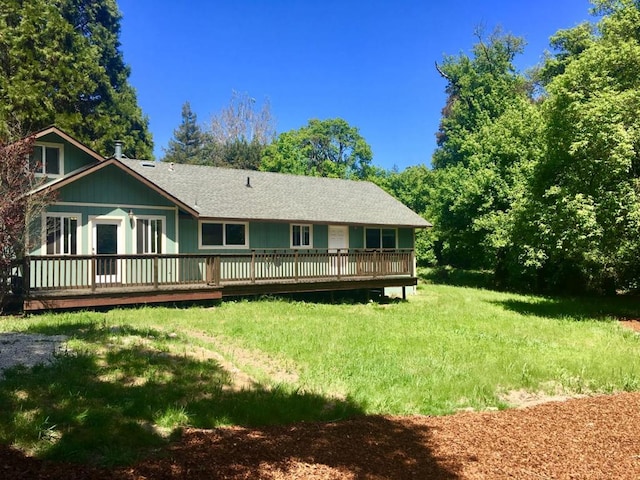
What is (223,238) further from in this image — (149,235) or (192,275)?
(149,235)

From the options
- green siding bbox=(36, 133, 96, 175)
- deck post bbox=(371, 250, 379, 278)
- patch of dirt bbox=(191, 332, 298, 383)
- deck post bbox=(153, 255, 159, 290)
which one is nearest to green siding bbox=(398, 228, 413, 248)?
deck post bbox=(371, 250, 379, 278)

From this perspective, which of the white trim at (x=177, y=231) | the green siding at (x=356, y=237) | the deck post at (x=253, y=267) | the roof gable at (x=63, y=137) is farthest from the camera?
the green siding at (x=356, y=237)

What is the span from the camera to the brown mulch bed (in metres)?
3.67

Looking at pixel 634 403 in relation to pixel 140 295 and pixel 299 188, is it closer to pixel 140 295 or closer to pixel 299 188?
pixel 140 295

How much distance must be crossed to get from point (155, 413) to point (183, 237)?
36.2 ft

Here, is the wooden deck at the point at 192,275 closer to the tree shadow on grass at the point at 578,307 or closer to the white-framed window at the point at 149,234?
the white-framed window at the point at 149,234

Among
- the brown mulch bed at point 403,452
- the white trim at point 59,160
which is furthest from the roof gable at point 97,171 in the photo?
the brown mulch bed at point 403,452

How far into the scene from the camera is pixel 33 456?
3861 millimetres

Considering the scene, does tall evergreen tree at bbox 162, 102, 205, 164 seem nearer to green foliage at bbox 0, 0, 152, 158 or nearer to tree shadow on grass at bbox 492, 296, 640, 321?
green foliage at bbox 0, 0, 152, 158

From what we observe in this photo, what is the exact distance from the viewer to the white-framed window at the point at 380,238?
2020 centimetres

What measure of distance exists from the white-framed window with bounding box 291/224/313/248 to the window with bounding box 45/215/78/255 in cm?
785

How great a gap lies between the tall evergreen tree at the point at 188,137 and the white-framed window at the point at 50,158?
150 ft

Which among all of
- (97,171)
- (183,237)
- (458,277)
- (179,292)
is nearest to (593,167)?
(179,292)

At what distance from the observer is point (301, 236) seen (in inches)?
717
